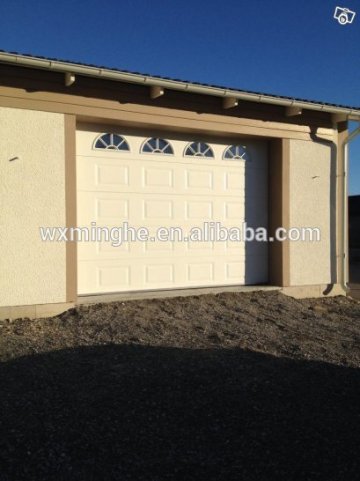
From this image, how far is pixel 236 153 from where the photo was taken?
27.9 ft

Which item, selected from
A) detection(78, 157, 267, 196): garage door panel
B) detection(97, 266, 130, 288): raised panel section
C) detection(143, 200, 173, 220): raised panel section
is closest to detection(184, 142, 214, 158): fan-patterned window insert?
detection(78, 157, 267, 196): garage door panel

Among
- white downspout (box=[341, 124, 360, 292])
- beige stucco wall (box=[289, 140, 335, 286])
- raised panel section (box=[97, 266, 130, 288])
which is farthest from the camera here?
white downspout (box=[341, 124, 360, 292])

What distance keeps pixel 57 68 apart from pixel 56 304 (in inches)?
127

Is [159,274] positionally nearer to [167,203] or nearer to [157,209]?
[157,209]

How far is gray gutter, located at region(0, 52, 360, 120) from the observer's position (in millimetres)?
6066

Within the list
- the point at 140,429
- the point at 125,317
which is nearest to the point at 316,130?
the point at 125,317

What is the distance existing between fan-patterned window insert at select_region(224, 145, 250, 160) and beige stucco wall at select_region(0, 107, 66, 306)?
10.0 ft

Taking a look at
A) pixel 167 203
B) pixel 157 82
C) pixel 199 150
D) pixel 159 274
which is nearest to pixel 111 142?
pixel 157 82

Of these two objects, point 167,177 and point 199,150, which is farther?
point 199,150

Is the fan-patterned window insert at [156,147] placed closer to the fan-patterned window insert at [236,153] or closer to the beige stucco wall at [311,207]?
the fan-patterned window insert at [236,153]

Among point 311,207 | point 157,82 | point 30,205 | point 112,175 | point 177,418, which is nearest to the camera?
point 177,418

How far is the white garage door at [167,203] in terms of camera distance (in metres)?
7.37

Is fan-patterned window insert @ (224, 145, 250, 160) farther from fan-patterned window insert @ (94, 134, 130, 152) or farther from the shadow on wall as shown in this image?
the shadow on wall

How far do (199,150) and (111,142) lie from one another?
1.59 metres
